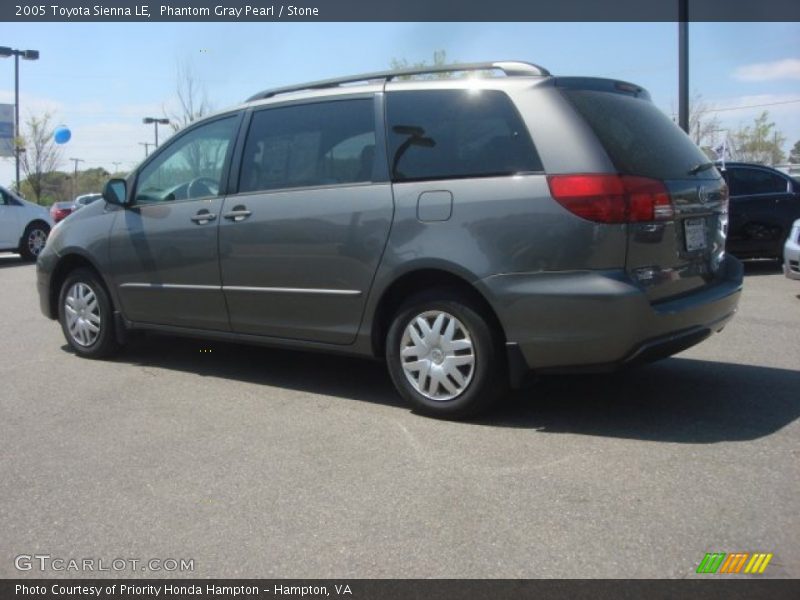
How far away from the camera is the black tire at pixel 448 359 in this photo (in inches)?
167

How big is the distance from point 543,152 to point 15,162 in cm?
3654

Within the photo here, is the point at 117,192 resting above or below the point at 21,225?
below

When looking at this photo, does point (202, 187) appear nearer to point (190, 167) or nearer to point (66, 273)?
point (190, 167)

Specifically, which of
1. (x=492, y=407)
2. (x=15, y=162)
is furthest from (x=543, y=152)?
(x=15, y=162)

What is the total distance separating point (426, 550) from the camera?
2.94 m

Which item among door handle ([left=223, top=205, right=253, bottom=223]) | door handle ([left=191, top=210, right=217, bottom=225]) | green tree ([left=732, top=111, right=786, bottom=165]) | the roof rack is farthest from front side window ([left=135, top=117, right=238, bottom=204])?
green tree ([left=732, top=111, right=786, bottom=165])

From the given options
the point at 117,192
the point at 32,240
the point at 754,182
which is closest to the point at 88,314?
the point at 117,192

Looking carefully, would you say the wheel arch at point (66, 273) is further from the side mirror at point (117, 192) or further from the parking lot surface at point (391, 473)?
the parking lot surface at point (391, 473)

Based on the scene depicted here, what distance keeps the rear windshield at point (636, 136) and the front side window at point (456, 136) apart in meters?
0.36

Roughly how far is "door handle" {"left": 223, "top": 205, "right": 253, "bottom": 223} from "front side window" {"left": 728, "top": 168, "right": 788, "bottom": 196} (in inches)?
324

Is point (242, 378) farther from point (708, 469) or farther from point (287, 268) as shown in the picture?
point (708, 469)

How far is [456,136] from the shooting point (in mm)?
4332

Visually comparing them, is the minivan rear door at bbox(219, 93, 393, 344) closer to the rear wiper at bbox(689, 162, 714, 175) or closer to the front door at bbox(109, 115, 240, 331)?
the front door at bbox(109, 115, 240, 331)
